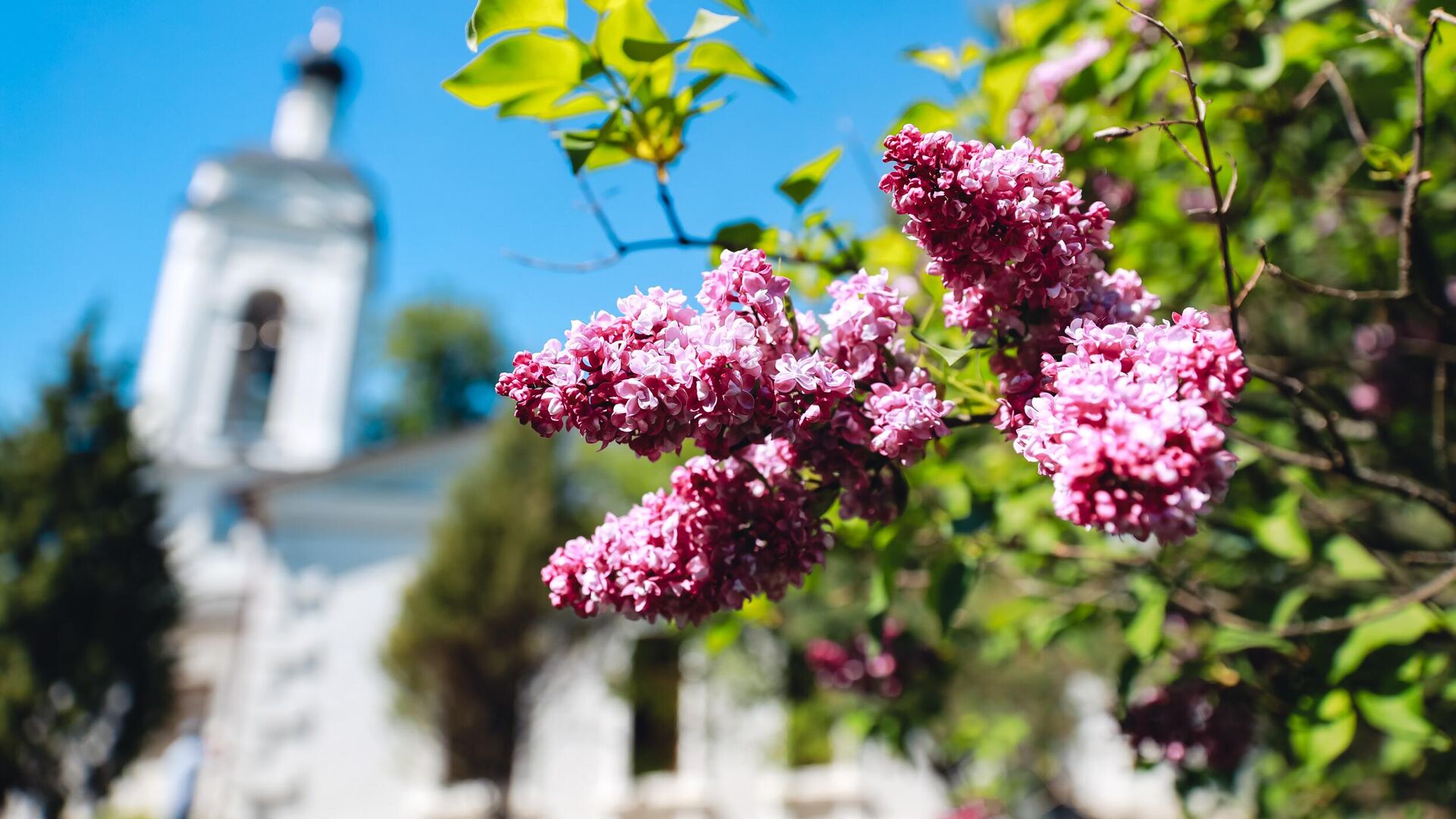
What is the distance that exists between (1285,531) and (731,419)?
5.28 feet

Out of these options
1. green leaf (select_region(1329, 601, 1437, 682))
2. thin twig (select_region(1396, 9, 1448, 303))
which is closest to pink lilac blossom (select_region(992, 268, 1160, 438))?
thin twig (select_region(1396, 9, 1448, 303))

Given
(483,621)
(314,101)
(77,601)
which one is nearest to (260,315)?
(314,101)

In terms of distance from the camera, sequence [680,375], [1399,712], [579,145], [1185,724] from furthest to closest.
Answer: [1185,724]
[1399,712]
[579,145]
[680,375]

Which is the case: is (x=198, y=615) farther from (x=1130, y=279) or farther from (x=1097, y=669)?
(x=1130, y=279)

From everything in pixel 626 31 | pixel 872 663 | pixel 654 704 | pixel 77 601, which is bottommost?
pixel 654 704

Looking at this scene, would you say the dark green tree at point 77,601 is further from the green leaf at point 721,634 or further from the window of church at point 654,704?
the green leaf at point 721,634

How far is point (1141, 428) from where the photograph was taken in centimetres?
93

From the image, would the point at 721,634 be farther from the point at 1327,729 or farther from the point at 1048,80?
the point at 1048,80

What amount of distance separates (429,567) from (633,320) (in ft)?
38.6

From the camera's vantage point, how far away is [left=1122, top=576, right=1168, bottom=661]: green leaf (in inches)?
77.5

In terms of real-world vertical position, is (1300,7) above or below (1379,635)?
above

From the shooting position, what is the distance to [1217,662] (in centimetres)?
235

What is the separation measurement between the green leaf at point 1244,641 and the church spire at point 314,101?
22.6 m

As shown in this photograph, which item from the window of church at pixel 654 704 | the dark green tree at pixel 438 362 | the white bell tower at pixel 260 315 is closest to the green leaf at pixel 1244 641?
the window of church at pixel 654 704
